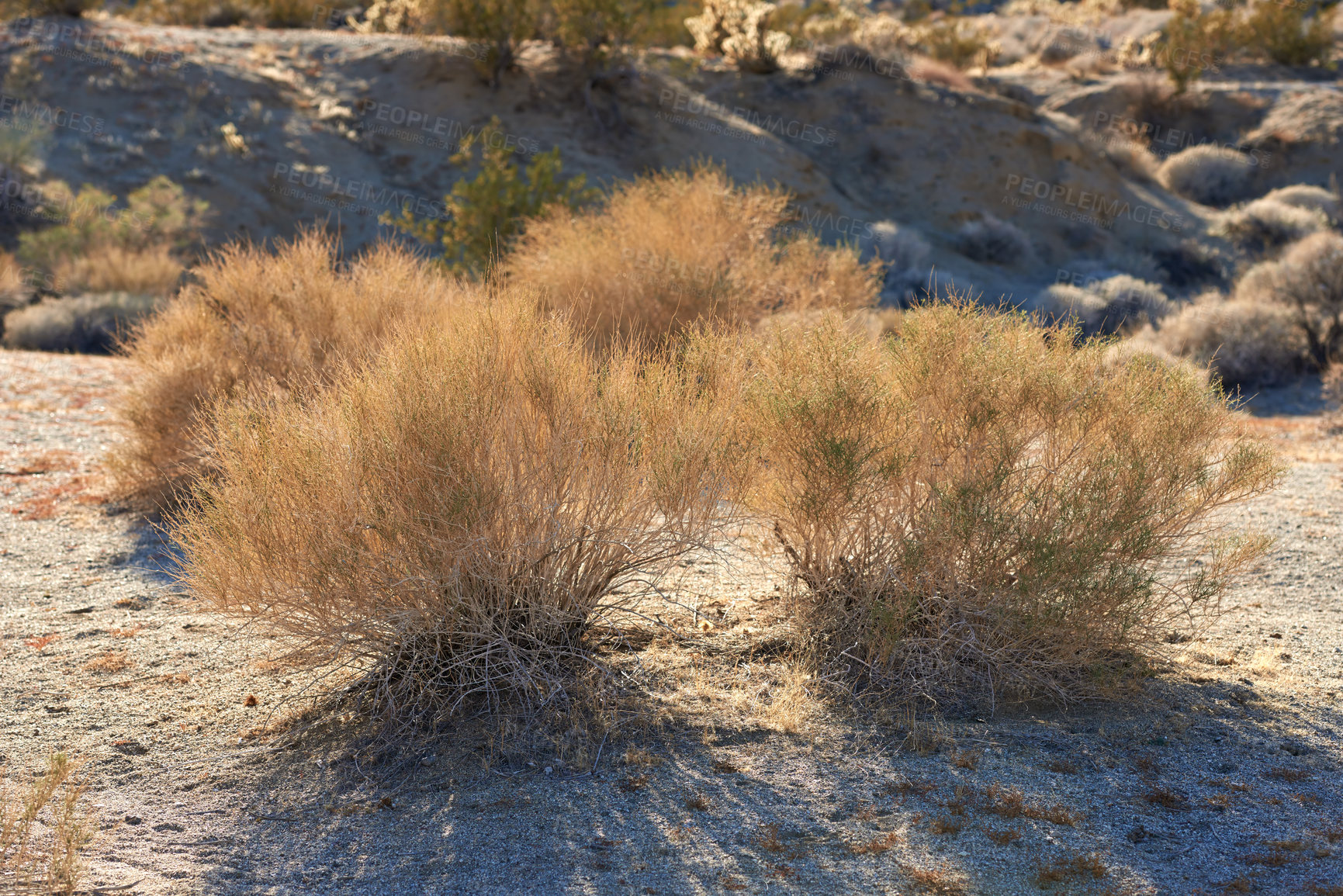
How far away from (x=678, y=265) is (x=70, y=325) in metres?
9.64

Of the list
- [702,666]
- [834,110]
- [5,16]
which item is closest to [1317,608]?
Answer: [702,666]

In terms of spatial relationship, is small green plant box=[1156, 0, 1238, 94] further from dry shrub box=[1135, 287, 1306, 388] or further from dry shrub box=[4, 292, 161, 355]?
dry shrub box=[4, 292, 161, 355]

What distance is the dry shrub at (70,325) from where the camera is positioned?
45.9ft

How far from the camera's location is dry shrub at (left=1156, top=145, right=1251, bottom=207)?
2600cm

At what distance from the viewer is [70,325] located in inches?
555

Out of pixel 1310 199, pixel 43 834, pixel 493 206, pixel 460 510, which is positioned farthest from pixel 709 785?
pixel 1310 199

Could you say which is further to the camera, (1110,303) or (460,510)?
(1110,303)

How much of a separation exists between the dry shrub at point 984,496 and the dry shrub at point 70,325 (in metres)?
12.0

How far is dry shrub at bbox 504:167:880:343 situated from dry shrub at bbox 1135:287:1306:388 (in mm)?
5546

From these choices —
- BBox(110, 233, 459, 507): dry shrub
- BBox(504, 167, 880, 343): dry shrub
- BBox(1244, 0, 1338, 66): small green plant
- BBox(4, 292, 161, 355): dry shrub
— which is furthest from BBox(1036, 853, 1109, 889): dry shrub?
BBox(1244, 0, 1338, 66): small green plant

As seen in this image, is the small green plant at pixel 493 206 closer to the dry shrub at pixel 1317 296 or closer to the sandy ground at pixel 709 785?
the sandy ground at pixel 709 785

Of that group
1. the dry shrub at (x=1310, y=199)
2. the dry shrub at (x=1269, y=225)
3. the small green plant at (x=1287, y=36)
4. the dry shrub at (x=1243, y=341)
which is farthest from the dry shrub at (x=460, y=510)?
the small green plant at (x=1287, y=36)

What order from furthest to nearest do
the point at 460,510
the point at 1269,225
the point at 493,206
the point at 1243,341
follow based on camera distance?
the point at 1269,225
the point at 1243,341
the point at 493,206
the point at 460,510

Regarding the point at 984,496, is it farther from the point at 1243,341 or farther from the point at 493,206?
the point at 1243,341
